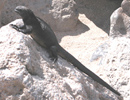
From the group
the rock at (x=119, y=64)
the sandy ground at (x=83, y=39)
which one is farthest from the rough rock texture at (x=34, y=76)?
the sandy ground at (x=83, y=39)

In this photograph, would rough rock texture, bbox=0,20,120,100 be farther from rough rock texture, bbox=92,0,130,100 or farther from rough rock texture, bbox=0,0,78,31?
rough rock texture, bbox=0,0,78,31

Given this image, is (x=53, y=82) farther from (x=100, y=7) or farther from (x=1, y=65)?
(x=100, y=7)

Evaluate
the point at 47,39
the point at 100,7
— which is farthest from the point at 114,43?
the point at 100,7

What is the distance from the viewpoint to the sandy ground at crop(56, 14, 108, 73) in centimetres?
620

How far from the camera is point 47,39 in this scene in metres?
3.29

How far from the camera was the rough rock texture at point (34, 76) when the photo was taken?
7.82ft

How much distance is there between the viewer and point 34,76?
2.60 m

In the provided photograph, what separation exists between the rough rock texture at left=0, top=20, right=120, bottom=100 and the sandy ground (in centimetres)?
248

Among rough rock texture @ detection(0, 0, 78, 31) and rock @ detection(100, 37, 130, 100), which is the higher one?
rock @ detection(100, 37, 130, 100)

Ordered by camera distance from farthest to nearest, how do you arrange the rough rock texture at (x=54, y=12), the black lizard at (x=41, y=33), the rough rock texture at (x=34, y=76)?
the rough rock texture at (x=54, y=12) < the black lizard at (x=41, y=33) < the rough rock texture at (x=34, y=76)

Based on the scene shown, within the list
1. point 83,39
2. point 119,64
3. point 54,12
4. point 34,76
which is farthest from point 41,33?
point 54,12

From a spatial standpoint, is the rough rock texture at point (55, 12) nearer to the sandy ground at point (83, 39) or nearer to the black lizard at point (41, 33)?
the sandy ground at point (83, 39)

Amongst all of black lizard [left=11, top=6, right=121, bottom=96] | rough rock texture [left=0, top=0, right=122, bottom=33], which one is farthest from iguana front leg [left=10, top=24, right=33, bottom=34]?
rough rock texture [left=0, top=0, right=122, bottom=33]

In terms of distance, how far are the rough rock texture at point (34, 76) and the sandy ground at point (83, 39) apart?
248 cm
